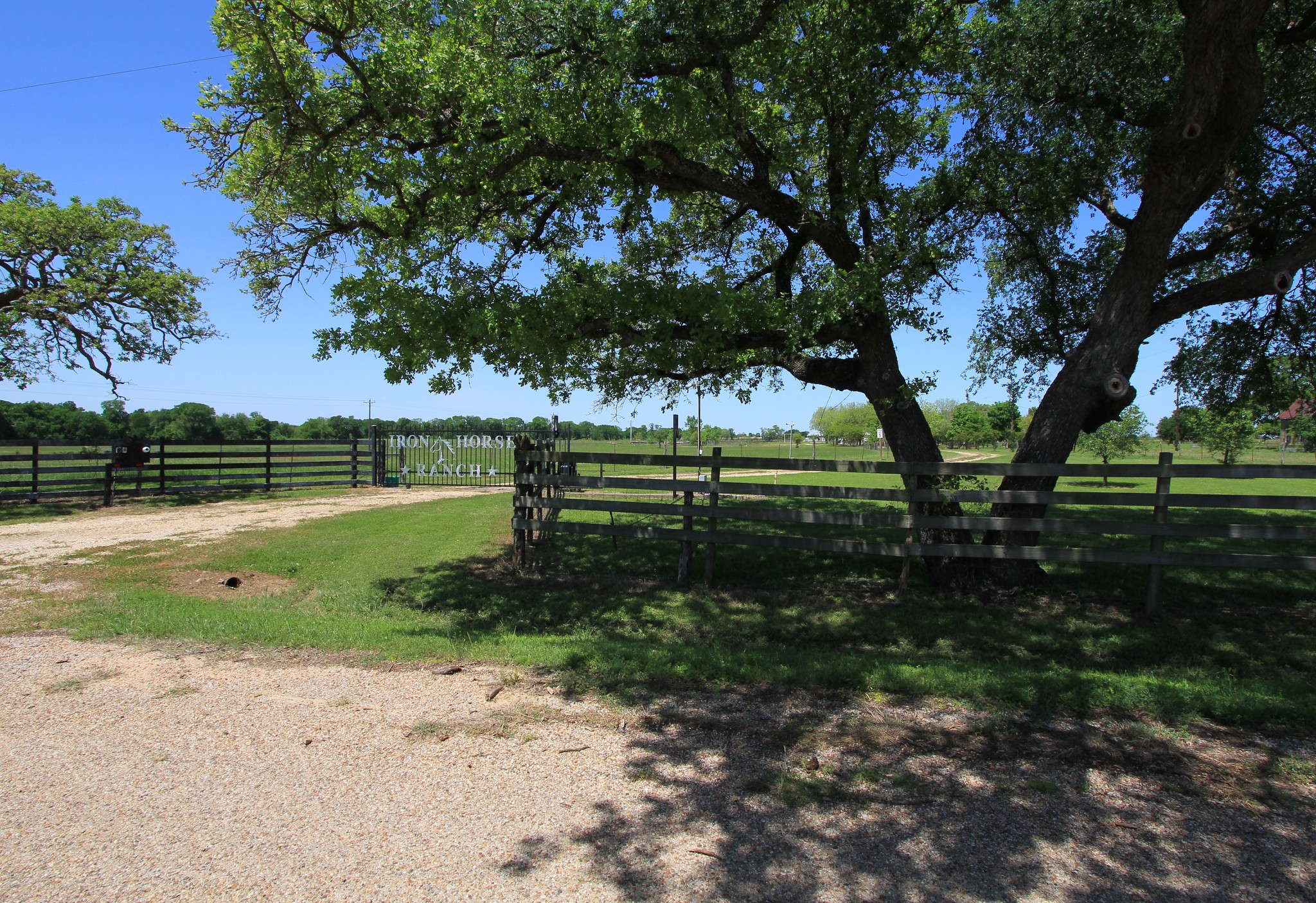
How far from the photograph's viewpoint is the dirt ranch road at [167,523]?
12359mm

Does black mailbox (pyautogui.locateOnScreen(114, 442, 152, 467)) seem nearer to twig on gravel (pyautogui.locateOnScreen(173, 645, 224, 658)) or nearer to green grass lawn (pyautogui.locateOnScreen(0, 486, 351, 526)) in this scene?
green grass lawn (pyautogui.locateOnScreen(0, 486, 351, 526))

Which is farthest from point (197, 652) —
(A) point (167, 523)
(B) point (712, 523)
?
(A) point (167, 523)

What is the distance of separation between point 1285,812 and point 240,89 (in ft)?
35.2

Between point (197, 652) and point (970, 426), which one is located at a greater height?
point (970, 426)

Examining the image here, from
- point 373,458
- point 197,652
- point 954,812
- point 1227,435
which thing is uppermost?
point 1227,435

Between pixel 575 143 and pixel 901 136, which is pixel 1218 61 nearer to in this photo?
pixel 901 136

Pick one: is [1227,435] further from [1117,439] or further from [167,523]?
[167,523]

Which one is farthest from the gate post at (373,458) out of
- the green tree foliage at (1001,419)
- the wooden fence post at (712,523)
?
the green tree foliage at (1001,419)

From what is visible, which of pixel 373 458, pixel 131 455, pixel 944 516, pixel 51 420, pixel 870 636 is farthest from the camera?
pixel 51 420

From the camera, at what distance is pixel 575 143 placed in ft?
27.1

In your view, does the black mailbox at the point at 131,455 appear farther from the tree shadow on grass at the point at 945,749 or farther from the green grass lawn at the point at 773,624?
the tree shadow on grass at the point at 945,749

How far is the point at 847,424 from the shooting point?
69688 millimetres

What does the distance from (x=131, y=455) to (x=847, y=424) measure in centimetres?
5965

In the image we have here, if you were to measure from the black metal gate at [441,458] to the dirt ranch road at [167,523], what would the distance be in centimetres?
345
